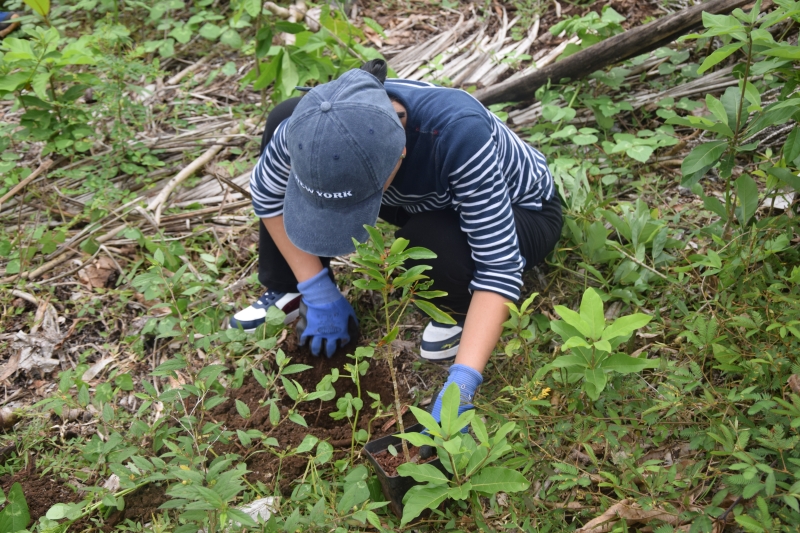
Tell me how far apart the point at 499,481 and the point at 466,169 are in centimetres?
86

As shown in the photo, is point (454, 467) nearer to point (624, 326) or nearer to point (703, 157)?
point (624, 326)

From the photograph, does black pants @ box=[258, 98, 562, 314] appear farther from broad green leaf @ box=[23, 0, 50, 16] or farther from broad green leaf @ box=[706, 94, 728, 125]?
broad green leaf @ box=[23, 0, 50, 16]

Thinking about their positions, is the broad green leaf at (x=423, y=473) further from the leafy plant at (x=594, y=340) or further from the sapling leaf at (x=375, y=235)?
the sapling leaf at (x=375, y=235)

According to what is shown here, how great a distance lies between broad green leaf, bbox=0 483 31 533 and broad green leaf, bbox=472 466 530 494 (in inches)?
49.0

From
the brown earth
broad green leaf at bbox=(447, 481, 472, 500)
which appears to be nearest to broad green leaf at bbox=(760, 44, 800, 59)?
broad green leaf at bbox=(447, 481, 472, 500)

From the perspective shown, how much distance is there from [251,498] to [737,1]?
271 cm

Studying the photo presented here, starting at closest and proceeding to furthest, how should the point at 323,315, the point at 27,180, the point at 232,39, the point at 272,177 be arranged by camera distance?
the point at 272,177 → the point at 323,315 → the point at 27,180 → the point at 232,39

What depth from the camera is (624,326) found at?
1432 mm

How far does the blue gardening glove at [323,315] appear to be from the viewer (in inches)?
85.6

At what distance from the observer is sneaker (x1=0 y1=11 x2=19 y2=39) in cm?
387

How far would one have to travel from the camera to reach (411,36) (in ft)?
12.3

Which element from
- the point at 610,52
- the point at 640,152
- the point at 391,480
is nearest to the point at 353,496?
the point at 391,480

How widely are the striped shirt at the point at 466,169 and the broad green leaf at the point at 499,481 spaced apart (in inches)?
23.9

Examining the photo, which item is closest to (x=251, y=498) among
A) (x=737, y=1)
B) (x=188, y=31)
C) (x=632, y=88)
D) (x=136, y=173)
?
(x=136, y=173)
